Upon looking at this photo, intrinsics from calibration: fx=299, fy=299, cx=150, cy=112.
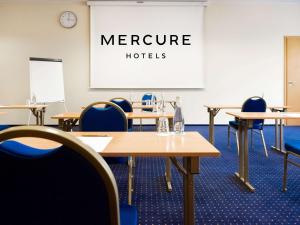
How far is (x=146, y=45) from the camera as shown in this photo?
714 cm

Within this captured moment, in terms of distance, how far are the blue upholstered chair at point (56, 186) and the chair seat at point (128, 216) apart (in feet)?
1.32

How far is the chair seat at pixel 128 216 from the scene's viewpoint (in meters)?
1.03

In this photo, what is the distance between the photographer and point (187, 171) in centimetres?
131

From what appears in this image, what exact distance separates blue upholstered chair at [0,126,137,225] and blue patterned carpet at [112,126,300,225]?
1507mm

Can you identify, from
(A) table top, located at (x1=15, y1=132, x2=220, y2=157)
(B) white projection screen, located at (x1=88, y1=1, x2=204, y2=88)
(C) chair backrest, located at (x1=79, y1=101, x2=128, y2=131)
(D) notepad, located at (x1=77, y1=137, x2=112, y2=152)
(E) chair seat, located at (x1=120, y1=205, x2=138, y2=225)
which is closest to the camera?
(E) chair seat, located at (x1=120, y1=205, x2=138, y2=225)

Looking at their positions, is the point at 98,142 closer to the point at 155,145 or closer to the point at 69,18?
the point at 155,145

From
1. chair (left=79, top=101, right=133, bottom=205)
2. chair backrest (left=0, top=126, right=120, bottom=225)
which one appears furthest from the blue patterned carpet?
chair backrest (left=0, top=126, right=120, bottom=225)

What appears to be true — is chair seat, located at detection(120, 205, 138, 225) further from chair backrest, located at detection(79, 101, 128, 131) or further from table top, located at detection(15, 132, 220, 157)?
chair backrest, located at detection(79, 101, 128, 131)

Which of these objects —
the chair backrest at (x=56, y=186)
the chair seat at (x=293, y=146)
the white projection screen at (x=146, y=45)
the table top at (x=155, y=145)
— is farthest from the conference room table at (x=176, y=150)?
the white projection screen at (x=146, y=45)

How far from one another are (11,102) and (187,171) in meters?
6.85

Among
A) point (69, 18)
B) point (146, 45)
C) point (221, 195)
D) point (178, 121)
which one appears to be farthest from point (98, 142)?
point (69, 18)

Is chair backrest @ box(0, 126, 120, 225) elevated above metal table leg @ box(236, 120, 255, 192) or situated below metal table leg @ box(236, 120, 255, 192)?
above

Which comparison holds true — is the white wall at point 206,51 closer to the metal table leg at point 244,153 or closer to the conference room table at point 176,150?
the metal table leg at point 244,153

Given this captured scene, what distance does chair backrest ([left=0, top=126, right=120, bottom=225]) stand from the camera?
61 centimetres
